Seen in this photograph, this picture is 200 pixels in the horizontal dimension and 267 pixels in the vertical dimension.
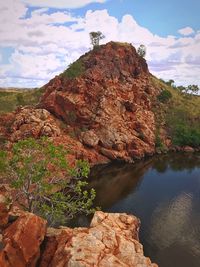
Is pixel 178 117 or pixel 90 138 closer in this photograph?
pixel 90 138

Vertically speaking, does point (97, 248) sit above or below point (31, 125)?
below

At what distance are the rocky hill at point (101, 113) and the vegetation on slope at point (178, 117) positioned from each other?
613mm

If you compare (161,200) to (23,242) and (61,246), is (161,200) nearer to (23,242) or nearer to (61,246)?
(61,246)

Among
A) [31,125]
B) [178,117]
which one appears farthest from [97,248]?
[178,117]

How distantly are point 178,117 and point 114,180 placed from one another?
218 ft

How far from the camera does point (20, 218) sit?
2998cm

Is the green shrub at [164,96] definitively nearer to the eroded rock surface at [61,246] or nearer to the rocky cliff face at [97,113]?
the rocky cliff face at [97,113]

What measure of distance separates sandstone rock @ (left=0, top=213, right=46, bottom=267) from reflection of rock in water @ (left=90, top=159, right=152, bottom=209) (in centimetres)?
3556

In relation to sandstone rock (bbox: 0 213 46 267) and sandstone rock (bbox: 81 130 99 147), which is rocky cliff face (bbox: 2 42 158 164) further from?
sandstone rock (bbox: 0 213 46 267)

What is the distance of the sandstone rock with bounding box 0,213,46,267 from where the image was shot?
27.5 m

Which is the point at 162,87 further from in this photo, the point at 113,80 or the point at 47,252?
the point at 47,252

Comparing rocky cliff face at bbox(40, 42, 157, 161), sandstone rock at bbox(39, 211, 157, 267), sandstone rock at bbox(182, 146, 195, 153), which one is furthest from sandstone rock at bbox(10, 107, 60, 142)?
sandstone rock at bbox(39, 211, 157, 267)

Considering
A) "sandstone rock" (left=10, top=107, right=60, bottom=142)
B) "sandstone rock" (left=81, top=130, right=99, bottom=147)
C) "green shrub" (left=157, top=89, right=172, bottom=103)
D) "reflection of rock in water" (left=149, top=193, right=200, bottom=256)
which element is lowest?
"reflection of rock in water" (left=149, top=193, right=200, bottom=256)

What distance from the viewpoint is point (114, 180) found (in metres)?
86.2
